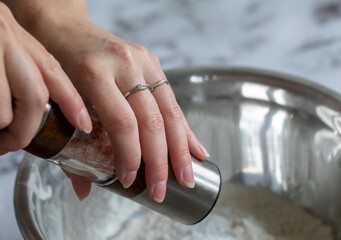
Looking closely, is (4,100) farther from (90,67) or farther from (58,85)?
(90,67)

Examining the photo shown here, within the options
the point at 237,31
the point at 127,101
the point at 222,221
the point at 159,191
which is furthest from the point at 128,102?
the point at 237,31

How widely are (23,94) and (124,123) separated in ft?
0.44

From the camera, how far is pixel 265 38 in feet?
3.64

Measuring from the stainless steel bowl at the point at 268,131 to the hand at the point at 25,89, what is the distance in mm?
289

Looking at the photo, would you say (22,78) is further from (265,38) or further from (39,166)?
(265,38)

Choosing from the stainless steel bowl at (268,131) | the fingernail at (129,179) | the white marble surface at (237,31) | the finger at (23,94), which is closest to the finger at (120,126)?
the fingernail at (129,179)

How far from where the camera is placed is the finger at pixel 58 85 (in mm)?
455

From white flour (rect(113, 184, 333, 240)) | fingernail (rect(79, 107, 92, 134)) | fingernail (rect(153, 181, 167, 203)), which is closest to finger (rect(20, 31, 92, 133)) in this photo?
fingernail (rect(79, 107, 92, 134))

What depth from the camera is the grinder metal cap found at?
0.47 metres

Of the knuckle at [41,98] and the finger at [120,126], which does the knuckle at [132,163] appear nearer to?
the finger at [120,126]

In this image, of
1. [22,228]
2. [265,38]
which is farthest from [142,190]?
[265,38]

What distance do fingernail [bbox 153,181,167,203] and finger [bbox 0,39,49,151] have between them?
17cm

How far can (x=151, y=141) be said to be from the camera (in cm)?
57

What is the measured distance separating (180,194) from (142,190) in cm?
5
